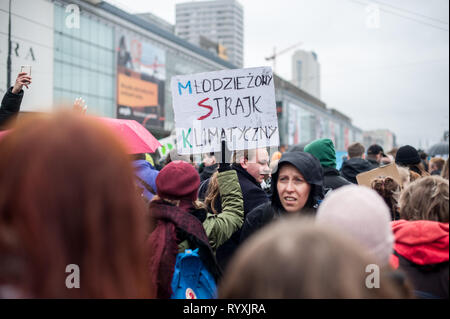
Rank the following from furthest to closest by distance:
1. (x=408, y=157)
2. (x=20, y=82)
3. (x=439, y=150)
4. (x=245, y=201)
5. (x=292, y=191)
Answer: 1. (x=439, y=150)
2. (x=408, y=157)
3. (x=245, y=201)
4. (x=20, y=82)
5. (x=292, y=191)

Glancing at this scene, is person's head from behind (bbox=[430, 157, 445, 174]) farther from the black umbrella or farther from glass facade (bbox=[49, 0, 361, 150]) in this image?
glass facade (bbox=[49, 0, 361, 150])

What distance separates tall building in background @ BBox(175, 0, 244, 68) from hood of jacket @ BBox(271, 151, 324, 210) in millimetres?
157208

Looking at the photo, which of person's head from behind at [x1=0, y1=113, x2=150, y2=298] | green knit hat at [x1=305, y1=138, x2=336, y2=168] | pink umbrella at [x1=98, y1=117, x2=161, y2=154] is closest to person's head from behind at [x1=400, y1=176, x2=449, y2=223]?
person's head from behind at [x1=0, y1=113, x2=150, y2=298]

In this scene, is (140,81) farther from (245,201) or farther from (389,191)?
(389,191)

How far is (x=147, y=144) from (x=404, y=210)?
249 cm

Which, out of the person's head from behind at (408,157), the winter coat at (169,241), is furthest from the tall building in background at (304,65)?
the winter coat at (169,241)

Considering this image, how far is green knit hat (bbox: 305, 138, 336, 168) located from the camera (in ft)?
14.5

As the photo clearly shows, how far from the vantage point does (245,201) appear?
140 inches

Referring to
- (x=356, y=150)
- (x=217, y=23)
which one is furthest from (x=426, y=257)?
(x=217, y=23)

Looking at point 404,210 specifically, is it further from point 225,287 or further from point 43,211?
point 43,211

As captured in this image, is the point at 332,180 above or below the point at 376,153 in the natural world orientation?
below

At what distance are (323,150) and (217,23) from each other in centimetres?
16547

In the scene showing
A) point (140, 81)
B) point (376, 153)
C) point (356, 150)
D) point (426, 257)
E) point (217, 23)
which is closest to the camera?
point (426, 257)

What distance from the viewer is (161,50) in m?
40.7
